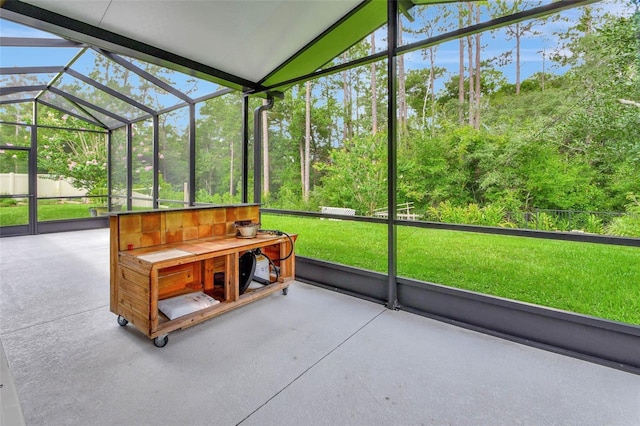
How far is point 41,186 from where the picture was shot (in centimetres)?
699

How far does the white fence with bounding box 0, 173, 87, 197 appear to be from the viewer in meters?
6.48

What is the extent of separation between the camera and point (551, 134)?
623 centimetres

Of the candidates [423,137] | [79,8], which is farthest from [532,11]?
[423,137]

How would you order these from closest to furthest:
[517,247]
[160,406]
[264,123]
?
[160,406] < [517,247] < [264,123]

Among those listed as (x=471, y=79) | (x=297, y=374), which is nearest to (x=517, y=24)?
(x=471, y=79)

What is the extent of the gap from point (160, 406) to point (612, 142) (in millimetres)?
7684

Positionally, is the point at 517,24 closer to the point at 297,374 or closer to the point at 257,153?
the point at 257,153

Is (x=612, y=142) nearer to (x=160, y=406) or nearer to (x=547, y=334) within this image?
(x=547, y=334)

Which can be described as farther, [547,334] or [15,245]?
[15,245]

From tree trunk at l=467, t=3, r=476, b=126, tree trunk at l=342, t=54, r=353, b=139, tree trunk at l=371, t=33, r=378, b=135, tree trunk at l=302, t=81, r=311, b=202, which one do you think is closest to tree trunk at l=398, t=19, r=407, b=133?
tree trunk at l=371, t=33, r=378, b=135

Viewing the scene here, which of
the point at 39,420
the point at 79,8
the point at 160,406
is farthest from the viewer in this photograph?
the point at 79,8

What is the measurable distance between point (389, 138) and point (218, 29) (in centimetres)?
189

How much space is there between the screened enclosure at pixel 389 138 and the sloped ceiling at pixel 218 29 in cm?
2

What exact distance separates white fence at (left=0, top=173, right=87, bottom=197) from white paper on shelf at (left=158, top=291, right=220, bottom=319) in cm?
671
